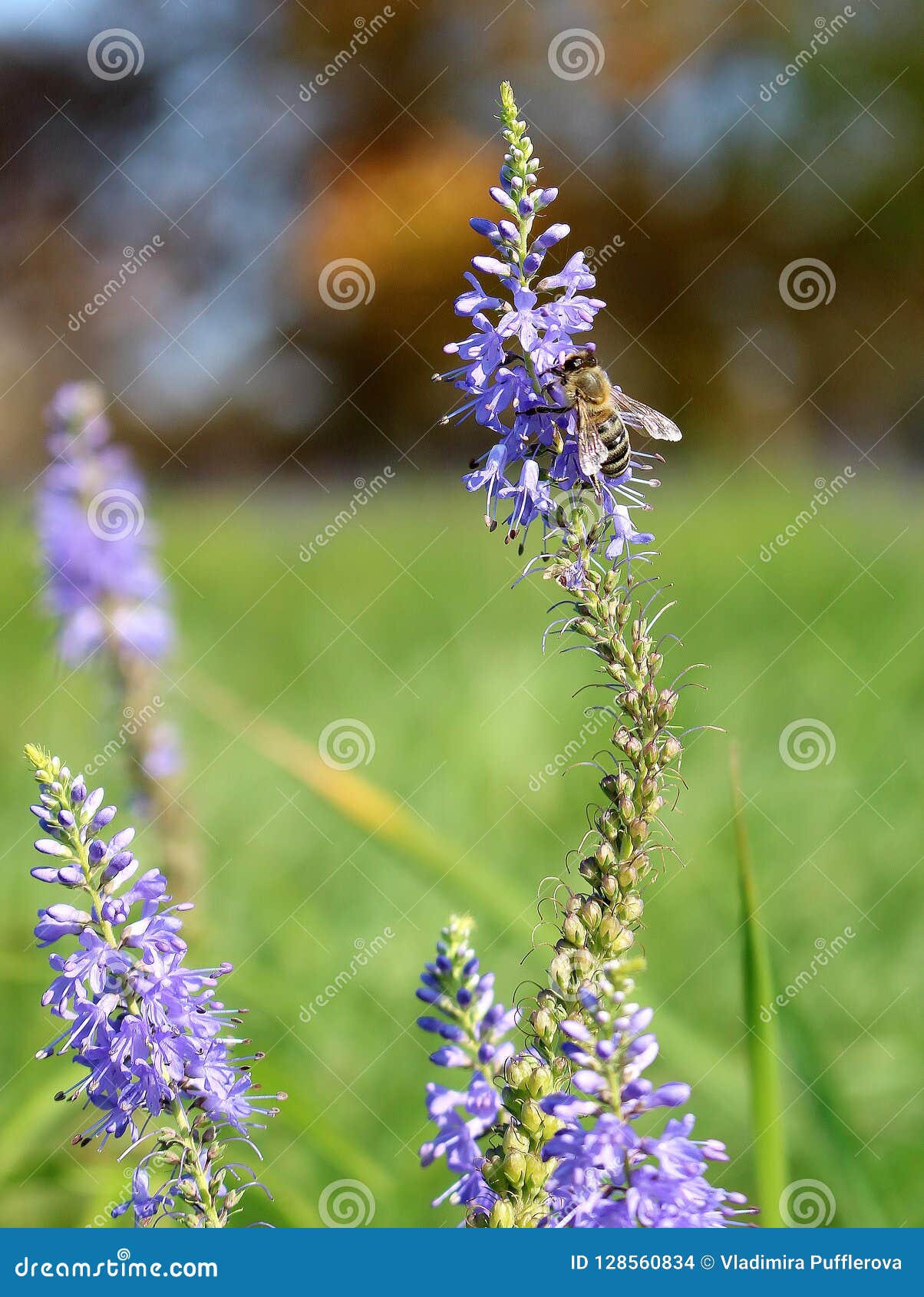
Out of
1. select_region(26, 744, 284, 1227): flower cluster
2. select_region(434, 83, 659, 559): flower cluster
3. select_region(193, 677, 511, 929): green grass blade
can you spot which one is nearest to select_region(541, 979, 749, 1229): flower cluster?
select_region(26, 744, 284, 1227): flower cluster

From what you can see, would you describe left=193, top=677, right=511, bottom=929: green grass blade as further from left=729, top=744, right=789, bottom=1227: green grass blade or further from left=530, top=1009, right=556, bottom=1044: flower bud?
left=530, top=1009, right=556, bottom=1044: flower bud

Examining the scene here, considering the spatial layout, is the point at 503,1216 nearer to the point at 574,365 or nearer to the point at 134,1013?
the point at 134,1013

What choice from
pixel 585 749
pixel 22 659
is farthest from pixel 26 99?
pixel 585 749

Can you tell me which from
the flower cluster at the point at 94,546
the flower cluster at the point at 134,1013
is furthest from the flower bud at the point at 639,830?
the flower cluster at the point at 94,546

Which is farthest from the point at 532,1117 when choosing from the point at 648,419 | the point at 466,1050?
the point at 648,419

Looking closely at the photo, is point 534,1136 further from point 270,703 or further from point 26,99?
point 26,99

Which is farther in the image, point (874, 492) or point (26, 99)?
point (26, 99)
